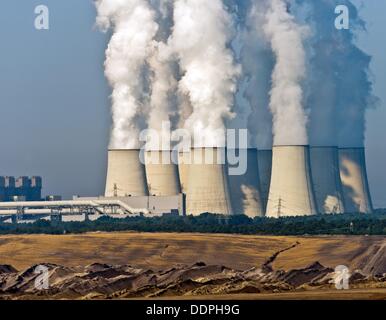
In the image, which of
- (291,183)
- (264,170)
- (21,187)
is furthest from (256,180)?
(21,187)

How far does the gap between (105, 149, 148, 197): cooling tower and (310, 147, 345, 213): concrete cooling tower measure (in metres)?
11.6

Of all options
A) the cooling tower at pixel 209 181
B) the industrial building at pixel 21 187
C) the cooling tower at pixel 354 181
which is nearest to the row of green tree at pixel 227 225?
the cooling tower at pixel 209 181

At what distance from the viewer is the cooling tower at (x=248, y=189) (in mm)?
84375

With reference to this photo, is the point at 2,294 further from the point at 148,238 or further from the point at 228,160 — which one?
the point at 228,160

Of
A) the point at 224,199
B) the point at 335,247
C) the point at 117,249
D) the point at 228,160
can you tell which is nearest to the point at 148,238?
the point at 117,249

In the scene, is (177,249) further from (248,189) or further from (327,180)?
(327,180)

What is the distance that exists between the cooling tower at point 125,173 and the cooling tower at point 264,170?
10356 mm

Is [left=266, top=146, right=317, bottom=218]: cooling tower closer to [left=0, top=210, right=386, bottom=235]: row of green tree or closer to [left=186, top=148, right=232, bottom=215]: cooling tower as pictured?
[left=0, top=210, right=386, bottom=235]: row of green tree

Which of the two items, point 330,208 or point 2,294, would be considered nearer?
point 2,294

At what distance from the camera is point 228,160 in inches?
3317

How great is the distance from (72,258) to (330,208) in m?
32.3

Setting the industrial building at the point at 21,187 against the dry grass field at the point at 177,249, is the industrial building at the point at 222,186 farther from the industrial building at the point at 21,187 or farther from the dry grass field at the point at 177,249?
the industrial building at the point at 21,187

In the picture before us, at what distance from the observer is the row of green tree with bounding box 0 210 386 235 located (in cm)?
7181

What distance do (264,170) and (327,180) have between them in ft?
23.5
